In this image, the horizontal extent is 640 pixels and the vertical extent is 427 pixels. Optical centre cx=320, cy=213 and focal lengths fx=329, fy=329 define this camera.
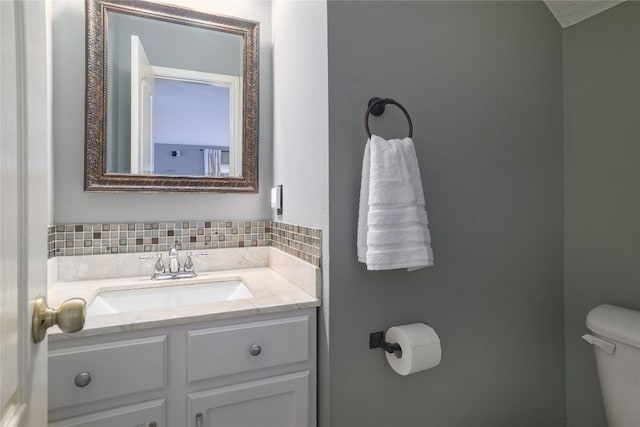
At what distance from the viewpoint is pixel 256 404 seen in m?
1.06

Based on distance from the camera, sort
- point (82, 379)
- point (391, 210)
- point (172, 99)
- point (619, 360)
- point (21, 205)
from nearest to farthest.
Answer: point (21, 205) < point (82, 379) < point (391, 210) < point (619, 360) < point (172, 99)

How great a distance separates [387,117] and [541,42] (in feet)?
2.94

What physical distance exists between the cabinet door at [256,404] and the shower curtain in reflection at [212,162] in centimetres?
94

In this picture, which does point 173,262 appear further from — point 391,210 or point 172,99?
point 391,210

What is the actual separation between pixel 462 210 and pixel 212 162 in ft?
3.68

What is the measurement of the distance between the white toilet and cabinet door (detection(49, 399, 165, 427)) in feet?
4.73

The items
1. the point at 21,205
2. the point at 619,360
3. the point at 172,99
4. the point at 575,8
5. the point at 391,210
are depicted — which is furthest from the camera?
the point at 172,99

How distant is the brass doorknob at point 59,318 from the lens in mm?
532

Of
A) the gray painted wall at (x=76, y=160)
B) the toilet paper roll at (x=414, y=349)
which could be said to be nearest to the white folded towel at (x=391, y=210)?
the toilet paper roll at (x=414, y=349)

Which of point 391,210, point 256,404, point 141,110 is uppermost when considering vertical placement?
point 141,110

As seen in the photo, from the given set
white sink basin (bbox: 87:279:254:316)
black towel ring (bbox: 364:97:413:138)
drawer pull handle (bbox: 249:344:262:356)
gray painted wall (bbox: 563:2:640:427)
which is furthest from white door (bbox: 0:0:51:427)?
gray painted wall (bbox: 563:2:640:427)

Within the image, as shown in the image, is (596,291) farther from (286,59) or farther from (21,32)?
(21,32)

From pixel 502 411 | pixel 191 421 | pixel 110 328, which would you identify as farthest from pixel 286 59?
pixel 502 411

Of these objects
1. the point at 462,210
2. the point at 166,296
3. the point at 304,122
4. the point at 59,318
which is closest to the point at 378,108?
the point at 304,122
